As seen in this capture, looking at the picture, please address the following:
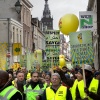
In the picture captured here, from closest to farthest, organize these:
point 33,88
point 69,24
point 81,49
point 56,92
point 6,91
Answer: point 6,91
point 56,92
point 33,88
point 81,49
point 69,24

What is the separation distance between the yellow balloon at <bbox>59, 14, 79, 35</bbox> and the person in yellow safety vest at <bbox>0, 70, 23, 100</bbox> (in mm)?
8542

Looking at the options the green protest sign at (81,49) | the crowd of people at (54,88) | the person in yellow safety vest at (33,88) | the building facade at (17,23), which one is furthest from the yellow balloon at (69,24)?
the building facade at (17,23)

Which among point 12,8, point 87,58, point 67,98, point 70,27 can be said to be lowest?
point 67,98

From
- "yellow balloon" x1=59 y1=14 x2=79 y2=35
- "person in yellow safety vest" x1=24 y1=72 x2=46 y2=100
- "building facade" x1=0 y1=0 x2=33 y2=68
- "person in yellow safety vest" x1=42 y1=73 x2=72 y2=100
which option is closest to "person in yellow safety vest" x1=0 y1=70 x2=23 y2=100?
"person in yellow safety vest" x1=42 y1=73 x2=72 y2=100

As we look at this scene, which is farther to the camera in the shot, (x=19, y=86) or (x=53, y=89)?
(x=19, y=86)

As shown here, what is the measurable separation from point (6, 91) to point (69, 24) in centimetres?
863

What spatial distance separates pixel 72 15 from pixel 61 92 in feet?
22.9

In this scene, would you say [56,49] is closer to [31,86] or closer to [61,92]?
[31,86]

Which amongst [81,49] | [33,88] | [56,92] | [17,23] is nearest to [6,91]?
[56,92]

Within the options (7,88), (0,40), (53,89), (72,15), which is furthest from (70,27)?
(0,40)

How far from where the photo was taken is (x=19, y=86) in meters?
9.83

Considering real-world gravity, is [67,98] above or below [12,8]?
below

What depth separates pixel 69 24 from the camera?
13.9 m

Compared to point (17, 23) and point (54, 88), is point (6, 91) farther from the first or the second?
point (17, 23)
